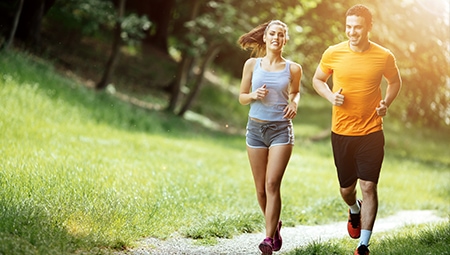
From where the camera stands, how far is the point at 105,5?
19.8 m

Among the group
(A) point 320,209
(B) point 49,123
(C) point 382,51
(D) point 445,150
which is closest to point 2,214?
(C) point 382,51

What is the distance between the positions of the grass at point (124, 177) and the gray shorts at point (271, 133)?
133cm

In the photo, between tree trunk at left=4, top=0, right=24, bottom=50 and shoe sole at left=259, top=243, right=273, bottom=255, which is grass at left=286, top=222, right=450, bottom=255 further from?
tree trunk at left=4, top=0, right=24, bottom=50

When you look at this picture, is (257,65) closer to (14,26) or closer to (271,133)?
(271,133)

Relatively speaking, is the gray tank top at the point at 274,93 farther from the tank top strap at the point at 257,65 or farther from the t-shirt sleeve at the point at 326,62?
the t-shirt sleeve at the point at 326,62

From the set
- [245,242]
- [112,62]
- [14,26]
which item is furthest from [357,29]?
[112,62]

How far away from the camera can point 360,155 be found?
6.84 metres

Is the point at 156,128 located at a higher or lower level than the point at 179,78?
lower

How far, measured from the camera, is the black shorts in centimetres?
673

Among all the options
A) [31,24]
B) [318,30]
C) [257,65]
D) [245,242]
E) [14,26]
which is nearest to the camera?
[257,65]

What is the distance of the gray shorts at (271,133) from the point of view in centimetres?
665

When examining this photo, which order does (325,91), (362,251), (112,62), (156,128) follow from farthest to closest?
(112,62) < (156,128) < (325,91) < (362,251)

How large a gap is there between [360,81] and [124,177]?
4.53 m

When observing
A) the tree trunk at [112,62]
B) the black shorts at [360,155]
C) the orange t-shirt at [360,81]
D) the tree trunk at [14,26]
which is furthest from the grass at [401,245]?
the tree trunk at [112,62]
